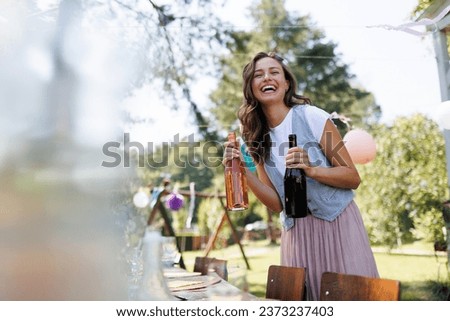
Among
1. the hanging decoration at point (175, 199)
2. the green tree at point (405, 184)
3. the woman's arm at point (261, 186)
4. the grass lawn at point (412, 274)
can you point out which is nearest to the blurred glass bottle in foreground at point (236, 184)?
the woman's arm at point (261, 186)

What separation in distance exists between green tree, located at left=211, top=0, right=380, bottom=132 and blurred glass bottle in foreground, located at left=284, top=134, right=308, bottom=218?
230cm

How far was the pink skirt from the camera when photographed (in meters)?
1.16

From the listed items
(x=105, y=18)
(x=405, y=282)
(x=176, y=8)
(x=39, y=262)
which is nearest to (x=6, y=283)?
(x=39, y=262)

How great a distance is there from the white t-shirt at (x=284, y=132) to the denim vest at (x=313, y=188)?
0.01 m

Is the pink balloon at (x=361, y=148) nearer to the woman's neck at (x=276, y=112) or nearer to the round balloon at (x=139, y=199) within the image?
the round balloon at (x=139, y=199)

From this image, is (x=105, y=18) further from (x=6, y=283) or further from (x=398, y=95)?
(x=398, y=95)

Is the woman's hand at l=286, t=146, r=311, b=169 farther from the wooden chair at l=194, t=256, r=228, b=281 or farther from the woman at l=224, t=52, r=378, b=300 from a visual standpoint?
the wooden chair at l=194, t=256, r=228, b=281

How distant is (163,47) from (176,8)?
254mm

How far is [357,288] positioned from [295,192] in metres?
0.40

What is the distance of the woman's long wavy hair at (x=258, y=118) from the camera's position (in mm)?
1251

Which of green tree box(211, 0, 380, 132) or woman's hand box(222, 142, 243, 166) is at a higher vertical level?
green tree box(211, 0, 380, 132)

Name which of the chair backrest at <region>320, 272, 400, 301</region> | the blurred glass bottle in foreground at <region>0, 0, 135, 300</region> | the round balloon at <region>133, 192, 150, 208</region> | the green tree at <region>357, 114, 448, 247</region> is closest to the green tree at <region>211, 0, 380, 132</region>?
the green tree at <region>357, 114, 448, 247</region>

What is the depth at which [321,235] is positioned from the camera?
1.17 meters

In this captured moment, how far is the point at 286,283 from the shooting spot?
1.04 metres
